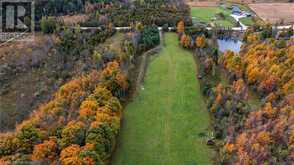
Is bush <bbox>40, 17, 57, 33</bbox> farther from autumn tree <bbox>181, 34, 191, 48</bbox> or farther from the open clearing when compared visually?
the open clearing

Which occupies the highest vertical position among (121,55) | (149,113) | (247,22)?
(247,22)

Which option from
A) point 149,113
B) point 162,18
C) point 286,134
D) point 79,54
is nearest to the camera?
point 286,134

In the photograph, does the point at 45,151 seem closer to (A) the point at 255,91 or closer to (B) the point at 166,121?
(B) the point at 166,121

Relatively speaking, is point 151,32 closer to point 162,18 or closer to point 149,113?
point 162,18

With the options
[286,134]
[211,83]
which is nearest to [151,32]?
[211,83]

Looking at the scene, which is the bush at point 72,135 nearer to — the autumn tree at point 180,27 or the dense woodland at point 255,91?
the dense woodland at point 255,91

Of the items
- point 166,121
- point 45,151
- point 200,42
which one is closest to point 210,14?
point 200,42

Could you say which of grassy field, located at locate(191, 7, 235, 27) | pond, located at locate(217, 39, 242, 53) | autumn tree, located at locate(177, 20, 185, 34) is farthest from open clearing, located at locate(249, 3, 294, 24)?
autumn tree, located at locate(177, 20, 185, 34)
